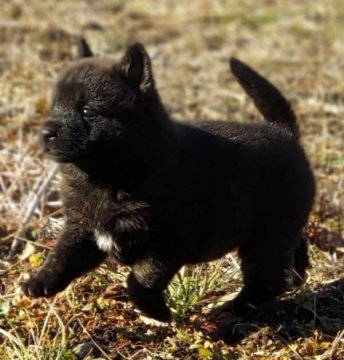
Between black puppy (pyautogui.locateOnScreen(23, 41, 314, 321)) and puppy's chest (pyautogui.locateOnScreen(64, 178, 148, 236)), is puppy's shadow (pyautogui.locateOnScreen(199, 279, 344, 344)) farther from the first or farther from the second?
puppy's chest (pyautogui.locateOnScreen(64, 178, 148, 236))

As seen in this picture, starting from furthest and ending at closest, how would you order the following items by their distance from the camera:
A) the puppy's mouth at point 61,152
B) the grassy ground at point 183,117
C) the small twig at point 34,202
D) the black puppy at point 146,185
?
the small twig at point 34,202 → the grassy ground at point 183,117 → the black puppy at point 146,185 → the puppy's mouth at point 61,152

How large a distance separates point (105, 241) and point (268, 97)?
1.44 m

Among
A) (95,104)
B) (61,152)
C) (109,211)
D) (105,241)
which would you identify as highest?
(95,104)

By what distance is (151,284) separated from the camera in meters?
3.88

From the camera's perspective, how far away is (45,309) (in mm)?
4434

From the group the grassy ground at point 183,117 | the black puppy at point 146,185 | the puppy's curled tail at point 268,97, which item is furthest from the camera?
the puppy's curled tail at point 268,97

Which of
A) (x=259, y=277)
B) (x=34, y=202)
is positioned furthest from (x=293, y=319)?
(x=34, y=202)

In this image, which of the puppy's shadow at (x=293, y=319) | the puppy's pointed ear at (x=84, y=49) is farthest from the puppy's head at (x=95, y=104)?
the puppy's shadow at (x=293, y=319)

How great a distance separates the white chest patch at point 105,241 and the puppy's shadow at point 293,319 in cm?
76

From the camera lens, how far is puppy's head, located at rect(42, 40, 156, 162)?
11.9 feet

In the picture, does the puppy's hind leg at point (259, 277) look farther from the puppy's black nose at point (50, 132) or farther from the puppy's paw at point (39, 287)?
the puppy's black nose at point (50, 132)

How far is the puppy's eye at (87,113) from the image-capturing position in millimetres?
3691

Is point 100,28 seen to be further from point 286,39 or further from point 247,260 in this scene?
point 247,260

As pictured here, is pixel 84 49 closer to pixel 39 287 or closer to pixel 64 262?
pixel 64 262
